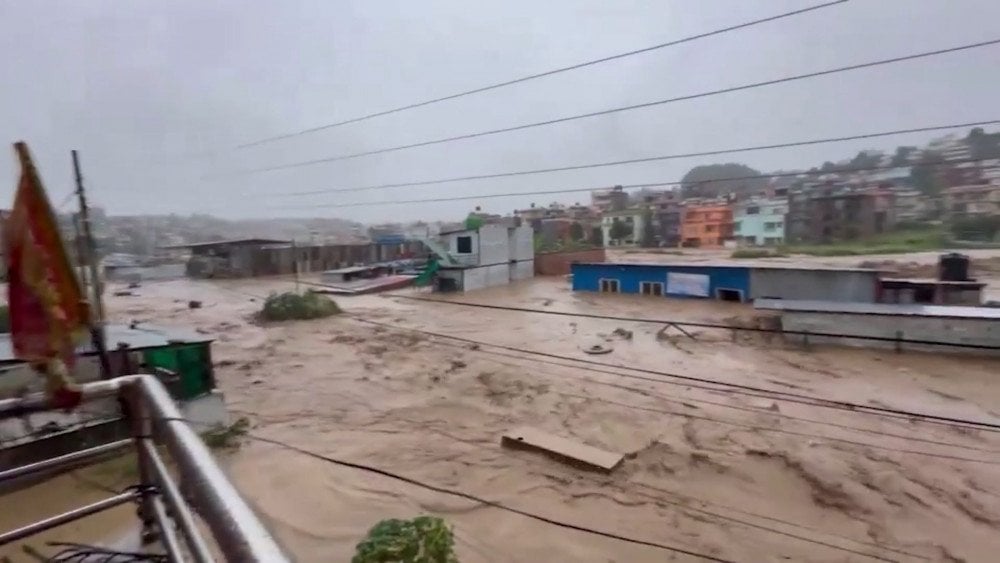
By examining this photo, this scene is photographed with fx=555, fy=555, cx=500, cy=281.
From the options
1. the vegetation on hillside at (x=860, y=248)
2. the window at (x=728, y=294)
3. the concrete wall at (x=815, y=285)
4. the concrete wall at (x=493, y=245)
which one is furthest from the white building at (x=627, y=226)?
the concrete wall at (x=815, y=285)

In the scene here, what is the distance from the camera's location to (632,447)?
8305mm

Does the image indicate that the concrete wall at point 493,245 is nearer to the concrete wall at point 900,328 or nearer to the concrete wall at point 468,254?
the concrete wall at point 468,254

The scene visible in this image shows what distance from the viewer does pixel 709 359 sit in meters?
13.2

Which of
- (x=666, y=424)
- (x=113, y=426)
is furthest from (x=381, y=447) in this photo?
(x=666, y=424)

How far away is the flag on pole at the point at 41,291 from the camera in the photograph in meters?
1.39

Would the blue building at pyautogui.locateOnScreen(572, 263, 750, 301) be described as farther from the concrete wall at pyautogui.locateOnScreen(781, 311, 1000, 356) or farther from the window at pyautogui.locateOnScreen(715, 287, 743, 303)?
the concrete wall at pyautogui.locateOnScreen(781, 311, 1000, 356)

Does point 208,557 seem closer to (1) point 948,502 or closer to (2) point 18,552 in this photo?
(2) point 18,552

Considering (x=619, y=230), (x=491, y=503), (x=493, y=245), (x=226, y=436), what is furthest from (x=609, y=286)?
(x=619, y=230)

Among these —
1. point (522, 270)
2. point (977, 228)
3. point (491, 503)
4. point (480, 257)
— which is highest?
point (977, 228)

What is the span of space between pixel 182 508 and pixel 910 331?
624 inches

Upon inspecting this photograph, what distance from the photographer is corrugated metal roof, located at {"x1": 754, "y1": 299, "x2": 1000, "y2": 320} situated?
12840 mm

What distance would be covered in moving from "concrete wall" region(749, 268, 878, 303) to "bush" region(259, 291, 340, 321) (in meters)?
14.5

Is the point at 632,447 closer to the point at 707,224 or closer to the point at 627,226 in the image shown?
the point at 627,226

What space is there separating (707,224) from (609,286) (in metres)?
21.0
